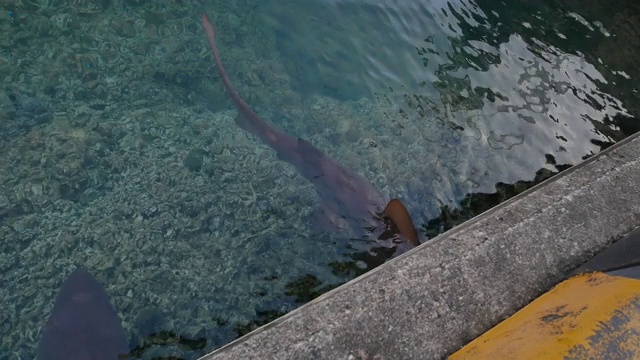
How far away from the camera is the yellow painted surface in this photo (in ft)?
8.21

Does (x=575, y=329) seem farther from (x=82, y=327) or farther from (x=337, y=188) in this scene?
(x=82, y=327)

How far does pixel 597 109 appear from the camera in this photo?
615 centimetres

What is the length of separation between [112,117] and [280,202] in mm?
1991

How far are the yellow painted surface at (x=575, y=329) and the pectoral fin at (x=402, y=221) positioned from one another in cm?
127

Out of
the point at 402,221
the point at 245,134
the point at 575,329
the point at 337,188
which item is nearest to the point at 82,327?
the point at 337,188

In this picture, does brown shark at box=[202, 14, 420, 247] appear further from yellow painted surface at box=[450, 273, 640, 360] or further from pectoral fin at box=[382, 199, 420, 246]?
yellow painted surface at box=[450, 273, 640, 360]

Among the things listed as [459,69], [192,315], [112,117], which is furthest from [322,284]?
[459,69]

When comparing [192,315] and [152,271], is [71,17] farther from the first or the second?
[192,315]

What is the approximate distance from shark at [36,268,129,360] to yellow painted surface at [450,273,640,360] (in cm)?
221

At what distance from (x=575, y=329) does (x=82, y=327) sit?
2.98m

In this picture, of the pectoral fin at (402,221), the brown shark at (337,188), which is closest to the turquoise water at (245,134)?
the brown shark at (337,188)

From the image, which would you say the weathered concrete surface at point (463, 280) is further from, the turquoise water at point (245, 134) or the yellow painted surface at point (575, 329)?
the turquoise water at point (245, 134)

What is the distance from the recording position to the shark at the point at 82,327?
131 inches

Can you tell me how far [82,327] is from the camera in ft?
11.3
